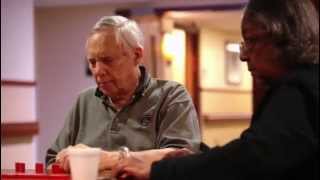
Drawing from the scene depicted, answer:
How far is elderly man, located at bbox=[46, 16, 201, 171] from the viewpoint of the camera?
1.66 m

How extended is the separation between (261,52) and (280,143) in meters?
0.21

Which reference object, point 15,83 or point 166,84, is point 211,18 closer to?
point 15,83

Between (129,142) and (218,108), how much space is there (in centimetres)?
585

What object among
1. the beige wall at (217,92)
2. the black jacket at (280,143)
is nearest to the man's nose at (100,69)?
the black jacket at (280,143)

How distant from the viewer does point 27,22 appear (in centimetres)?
400

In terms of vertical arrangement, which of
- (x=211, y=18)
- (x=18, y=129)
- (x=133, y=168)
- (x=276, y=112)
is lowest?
(x=18, y=129)

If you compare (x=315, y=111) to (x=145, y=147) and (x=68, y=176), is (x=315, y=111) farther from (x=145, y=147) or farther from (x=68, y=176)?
(x=145, y=147)

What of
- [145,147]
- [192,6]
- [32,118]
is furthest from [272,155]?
[192,6]

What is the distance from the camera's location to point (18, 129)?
395 cm

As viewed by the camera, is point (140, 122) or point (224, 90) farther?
point (224, 90)

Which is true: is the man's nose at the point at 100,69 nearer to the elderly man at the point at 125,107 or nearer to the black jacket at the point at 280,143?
the elderly man at the point at 125,107

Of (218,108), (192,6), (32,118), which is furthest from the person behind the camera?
(218,108)

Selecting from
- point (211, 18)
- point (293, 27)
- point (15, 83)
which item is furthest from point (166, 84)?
point (211, 18)

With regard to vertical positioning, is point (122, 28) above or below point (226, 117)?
above
